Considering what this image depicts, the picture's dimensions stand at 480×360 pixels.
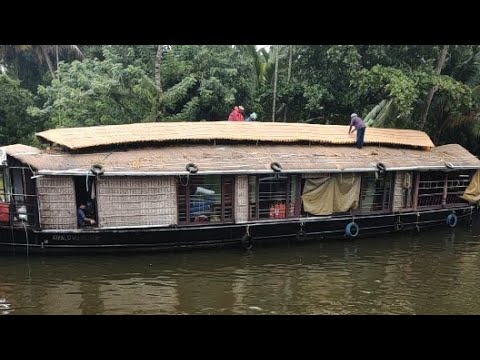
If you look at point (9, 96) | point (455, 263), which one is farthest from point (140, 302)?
point (9, 96)

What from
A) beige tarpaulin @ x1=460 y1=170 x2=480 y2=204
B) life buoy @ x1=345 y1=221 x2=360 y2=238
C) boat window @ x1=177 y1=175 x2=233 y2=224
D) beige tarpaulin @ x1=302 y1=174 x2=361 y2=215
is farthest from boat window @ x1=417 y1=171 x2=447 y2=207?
boat window @ x1=177 y1=175 x2=233 y2=224

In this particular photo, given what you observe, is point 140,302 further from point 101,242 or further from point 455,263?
point 455,263

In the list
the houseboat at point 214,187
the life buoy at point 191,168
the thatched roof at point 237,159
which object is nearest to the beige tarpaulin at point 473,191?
the houseboat at point 214,187

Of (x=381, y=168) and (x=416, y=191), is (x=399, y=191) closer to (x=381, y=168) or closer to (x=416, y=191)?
(x=416, y=191)

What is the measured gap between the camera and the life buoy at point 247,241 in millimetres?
9609

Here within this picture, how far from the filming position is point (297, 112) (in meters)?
16.6

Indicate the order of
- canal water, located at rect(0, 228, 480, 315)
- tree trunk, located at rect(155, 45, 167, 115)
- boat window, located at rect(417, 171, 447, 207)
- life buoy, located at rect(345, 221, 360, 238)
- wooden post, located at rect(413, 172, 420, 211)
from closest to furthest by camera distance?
canal water, located at rect(0, 228, 480, 315) < life buoy, located at rect(345, 221, 360, 238) < wooden post, located at rect(413, 172, 420, 211) < boat window, located at rect(417, 171, 447, 207) < tree trunk, located at rect(155, 45, 167, 115)

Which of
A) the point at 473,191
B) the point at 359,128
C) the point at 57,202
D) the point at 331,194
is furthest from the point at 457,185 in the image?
the point at 57,202

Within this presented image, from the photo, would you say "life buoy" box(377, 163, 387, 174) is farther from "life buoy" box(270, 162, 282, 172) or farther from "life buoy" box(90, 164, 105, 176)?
"life buoy" box(90, 164, 105, 176)

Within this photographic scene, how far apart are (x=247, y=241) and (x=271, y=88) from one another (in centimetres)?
811

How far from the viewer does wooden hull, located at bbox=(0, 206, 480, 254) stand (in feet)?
28.2

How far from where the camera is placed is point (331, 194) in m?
10.5

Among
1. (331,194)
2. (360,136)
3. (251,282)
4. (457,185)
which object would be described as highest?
(360,136)

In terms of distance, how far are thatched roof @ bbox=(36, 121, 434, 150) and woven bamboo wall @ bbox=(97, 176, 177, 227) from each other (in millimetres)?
1178
